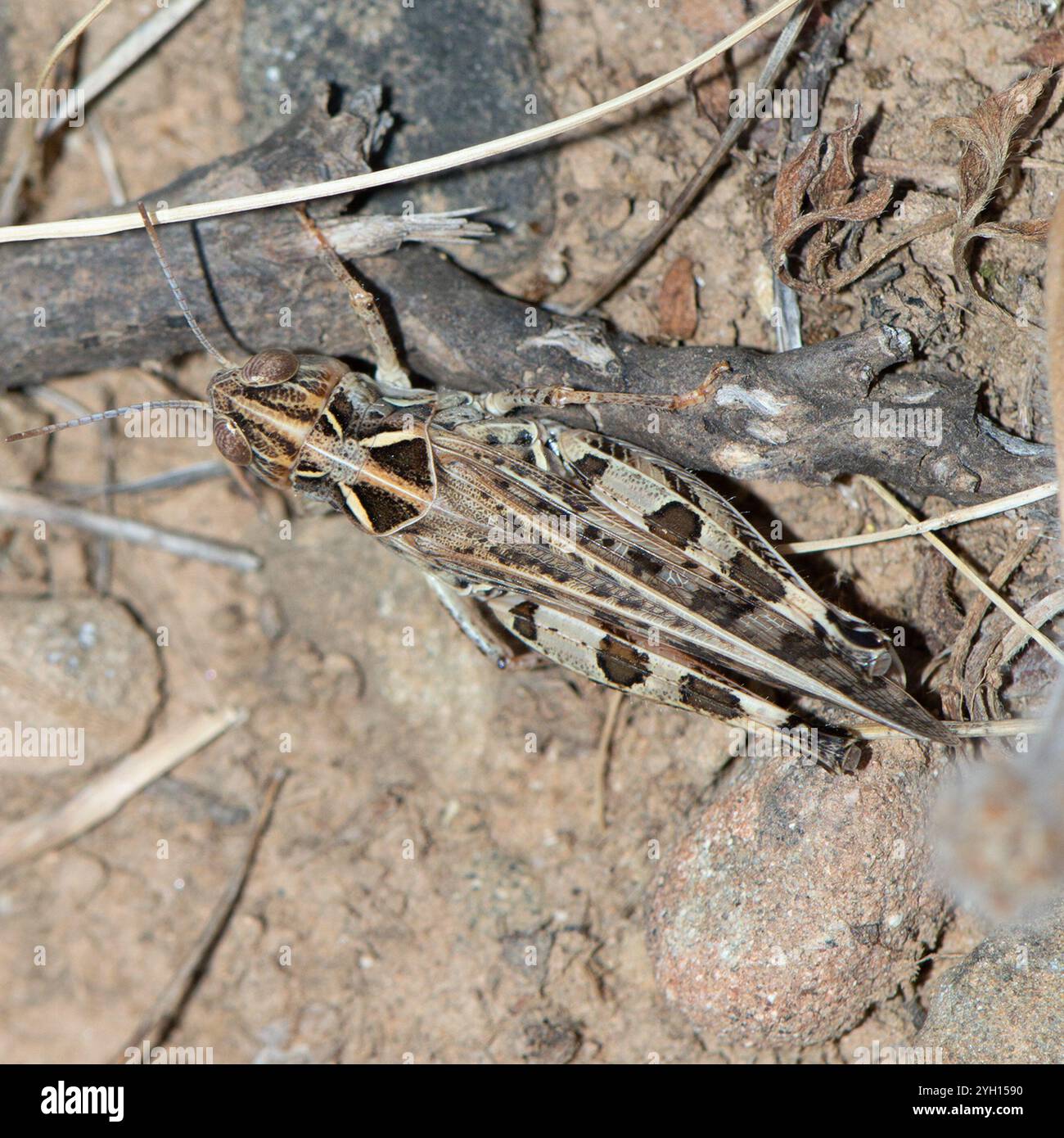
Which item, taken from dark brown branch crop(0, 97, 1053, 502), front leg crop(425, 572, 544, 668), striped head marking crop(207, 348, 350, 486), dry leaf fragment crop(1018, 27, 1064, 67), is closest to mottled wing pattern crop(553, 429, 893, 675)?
dark brown branch crop(0, 97, 1053, 502)

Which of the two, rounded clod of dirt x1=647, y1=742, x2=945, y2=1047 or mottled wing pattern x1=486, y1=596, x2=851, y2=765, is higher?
mottled wing pattern x1=486, y1=596, x2=851, y2=765

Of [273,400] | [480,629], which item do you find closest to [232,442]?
[273,400]

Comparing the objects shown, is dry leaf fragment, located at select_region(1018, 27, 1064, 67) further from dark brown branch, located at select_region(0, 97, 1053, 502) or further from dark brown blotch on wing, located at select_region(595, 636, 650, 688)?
dark brown blotch on wing, located at select_region(595, 636, 650, 688)

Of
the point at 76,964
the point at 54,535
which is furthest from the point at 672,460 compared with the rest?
the point at 76,964

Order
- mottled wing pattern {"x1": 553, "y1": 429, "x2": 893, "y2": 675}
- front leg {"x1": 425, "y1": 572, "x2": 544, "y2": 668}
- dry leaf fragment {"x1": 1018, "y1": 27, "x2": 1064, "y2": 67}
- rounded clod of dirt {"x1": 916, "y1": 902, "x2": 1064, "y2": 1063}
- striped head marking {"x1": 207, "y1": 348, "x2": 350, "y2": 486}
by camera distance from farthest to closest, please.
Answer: front leg {"x1": 425, "y1": 572, "x2": 544, "y2": 668}
striped head marking {"x1": 207, "y1": 348, "x2": 350, "y2": 486}
dry leaf fragment {"x1": 1018, "y1": 27, "x2": 1064, "y2": 67}
mottled wing pattern {"x1": 553, "y1": 429, "x2": 893, "y2": 675}
rounded clod of dirt {"x1": 916, "y1": 902, "x2": 1064, "y2": 1063}

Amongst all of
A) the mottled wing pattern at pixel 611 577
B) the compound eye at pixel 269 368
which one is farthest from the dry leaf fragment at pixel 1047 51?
the compound eye at pixel 269 368

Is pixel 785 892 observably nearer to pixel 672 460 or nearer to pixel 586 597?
pixel 586 597
